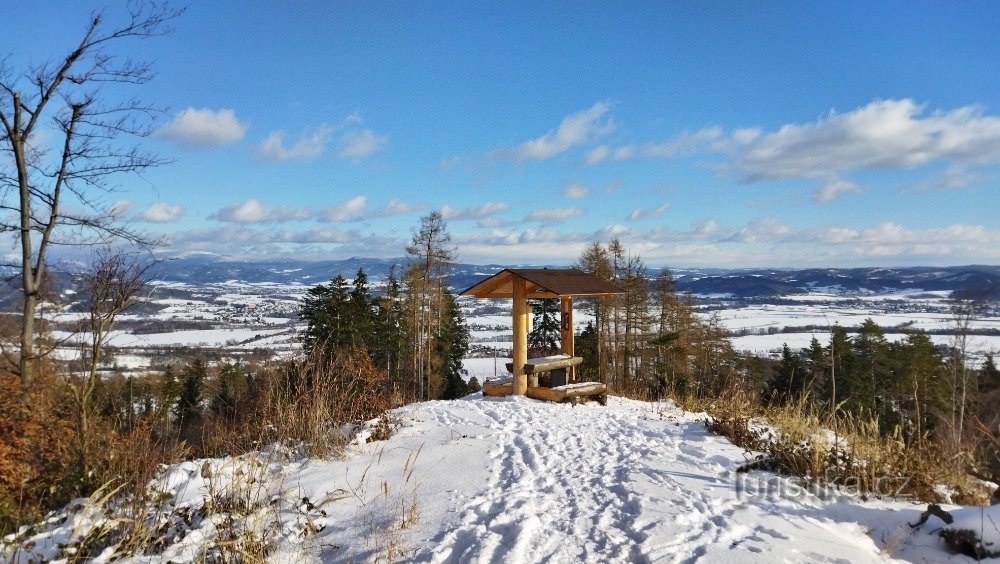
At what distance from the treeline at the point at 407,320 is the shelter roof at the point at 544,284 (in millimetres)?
8225

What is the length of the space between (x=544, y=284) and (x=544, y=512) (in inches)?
272

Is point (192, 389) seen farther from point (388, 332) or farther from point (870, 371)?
point (870, 371)

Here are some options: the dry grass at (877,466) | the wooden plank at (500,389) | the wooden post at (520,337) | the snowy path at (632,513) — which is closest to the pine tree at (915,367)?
the wooden post at (520,337)

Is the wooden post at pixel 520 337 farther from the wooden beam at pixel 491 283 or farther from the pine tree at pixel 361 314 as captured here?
the pine tree at pixel 361 314

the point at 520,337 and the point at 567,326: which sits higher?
the point at 567,326

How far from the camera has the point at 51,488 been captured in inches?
169

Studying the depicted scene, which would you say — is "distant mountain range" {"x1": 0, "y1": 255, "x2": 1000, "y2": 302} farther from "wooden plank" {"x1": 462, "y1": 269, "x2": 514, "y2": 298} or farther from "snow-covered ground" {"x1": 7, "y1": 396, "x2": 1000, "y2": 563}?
"snow-covered ground" {"x1": 7, "y1": 396, "x2": 1000, "y2": 563}

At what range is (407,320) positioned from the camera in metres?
26.9

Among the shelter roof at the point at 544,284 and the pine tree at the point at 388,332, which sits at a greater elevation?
the shelter roof at the point at 544,284

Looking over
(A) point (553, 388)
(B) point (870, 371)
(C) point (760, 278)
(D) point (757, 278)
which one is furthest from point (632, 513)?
(C) point (760, 278)

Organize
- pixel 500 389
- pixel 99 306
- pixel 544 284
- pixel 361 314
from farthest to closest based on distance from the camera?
pixel 361 314 < pixel 500 389 < pixel 544 284 < pixel 99 306

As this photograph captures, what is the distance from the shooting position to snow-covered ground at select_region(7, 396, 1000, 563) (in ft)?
10.4

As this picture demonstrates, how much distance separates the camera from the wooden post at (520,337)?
A: 35.6 ft

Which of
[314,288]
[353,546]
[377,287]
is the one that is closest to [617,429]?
[353,546]
